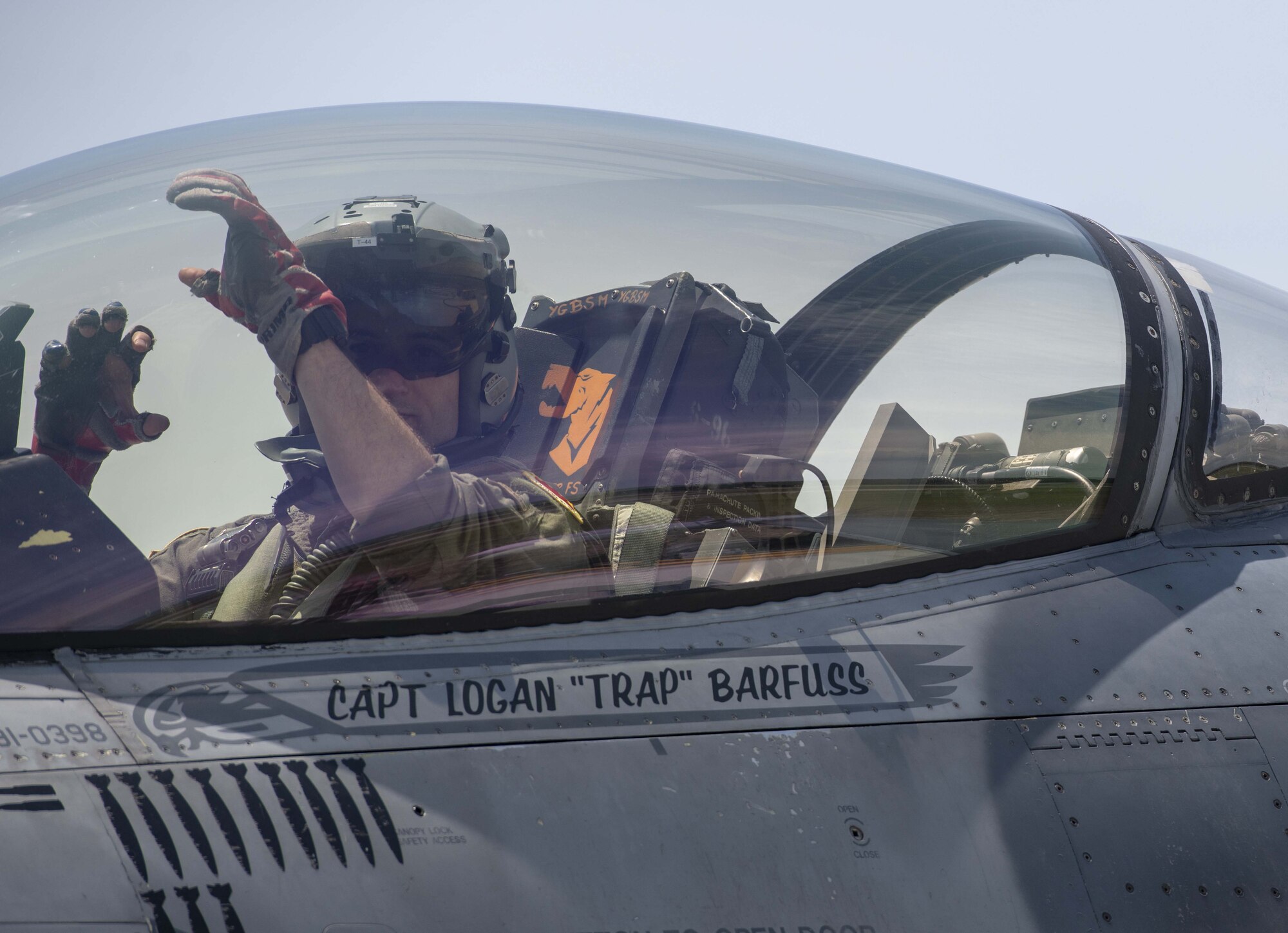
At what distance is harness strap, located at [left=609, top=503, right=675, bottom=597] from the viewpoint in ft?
6.40

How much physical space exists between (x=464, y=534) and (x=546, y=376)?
1.00m

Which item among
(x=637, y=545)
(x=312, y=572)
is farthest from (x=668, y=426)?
(x=312, y=572)

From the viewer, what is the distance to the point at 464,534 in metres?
1.93

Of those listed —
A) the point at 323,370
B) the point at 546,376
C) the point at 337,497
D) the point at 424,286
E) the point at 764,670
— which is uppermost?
the point at 424,286

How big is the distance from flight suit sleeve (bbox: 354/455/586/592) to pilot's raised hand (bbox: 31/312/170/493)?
0.52 meters

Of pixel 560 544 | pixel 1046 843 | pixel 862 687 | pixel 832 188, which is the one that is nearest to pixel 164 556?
pixel 560 544

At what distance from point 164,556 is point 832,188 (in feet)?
6.63

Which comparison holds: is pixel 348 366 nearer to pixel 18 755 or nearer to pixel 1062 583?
pixel 18 755

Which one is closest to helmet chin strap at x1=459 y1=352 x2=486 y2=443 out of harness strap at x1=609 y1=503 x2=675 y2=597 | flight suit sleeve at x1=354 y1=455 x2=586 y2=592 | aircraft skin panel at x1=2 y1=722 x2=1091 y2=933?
flight suit sleeve at x1=354 y1=455 x2=586 y2=592

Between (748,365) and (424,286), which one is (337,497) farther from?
(748,365)

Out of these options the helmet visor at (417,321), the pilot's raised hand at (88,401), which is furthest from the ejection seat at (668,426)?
the pilot's raised hand at (88,401)

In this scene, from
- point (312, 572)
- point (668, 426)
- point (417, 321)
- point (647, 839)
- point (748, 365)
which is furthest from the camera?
point (748, 365)

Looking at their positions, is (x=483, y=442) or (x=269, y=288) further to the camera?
(x=483, y=442)

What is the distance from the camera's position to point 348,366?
1.96 m
